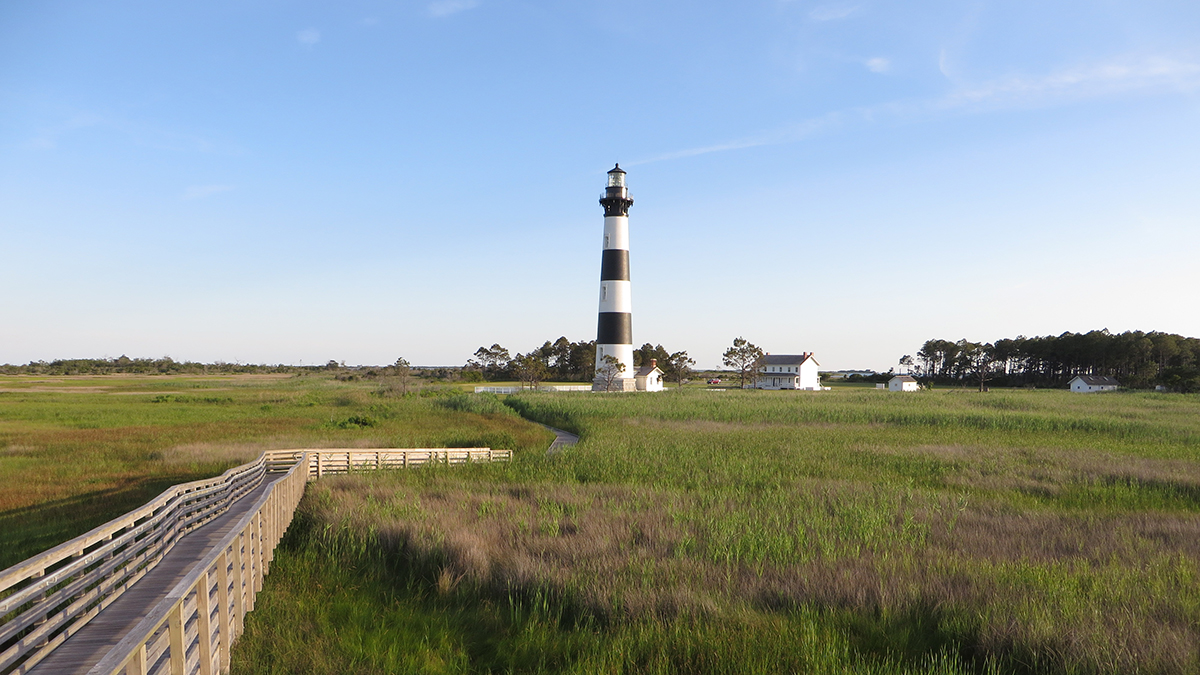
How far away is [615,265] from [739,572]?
157ft

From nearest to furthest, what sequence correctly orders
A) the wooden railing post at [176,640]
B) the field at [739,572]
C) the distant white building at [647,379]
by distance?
1. the wooden railing post at [176,640]
2. the field at [739,572]
3. the distant white building at [647,379]

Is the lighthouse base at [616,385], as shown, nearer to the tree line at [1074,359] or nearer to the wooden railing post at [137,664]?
the wooden railing post at [137,664]

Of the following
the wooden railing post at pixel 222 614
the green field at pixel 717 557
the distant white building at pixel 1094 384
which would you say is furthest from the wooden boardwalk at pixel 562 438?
the distant white building at pixel 1094 384

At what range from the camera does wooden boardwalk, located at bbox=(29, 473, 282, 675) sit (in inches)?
192

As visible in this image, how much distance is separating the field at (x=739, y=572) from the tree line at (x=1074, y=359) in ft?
311

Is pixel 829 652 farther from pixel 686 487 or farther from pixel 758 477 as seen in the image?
pixel 758 477

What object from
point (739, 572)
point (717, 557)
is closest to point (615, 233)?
point (717, 557)

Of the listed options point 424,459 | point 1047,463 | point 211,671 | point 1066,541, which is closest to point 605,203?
point 424,459

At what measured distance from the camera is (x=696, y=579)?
28.3 ft

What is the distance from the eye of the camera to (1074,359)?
111 m

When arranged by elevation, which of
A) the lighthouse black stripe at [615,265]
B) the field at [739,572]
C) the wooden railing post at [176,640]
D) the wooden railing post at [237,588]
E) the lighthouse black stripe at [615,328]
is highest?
the lighthouse black stripe at [615,265]

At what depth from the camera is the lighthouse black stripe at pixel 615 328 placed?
56647 mm

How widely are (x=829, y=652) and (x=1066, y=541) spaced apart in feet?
21.5

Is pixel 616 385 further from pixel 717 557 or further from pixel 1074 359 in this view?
pixel 1074 359
